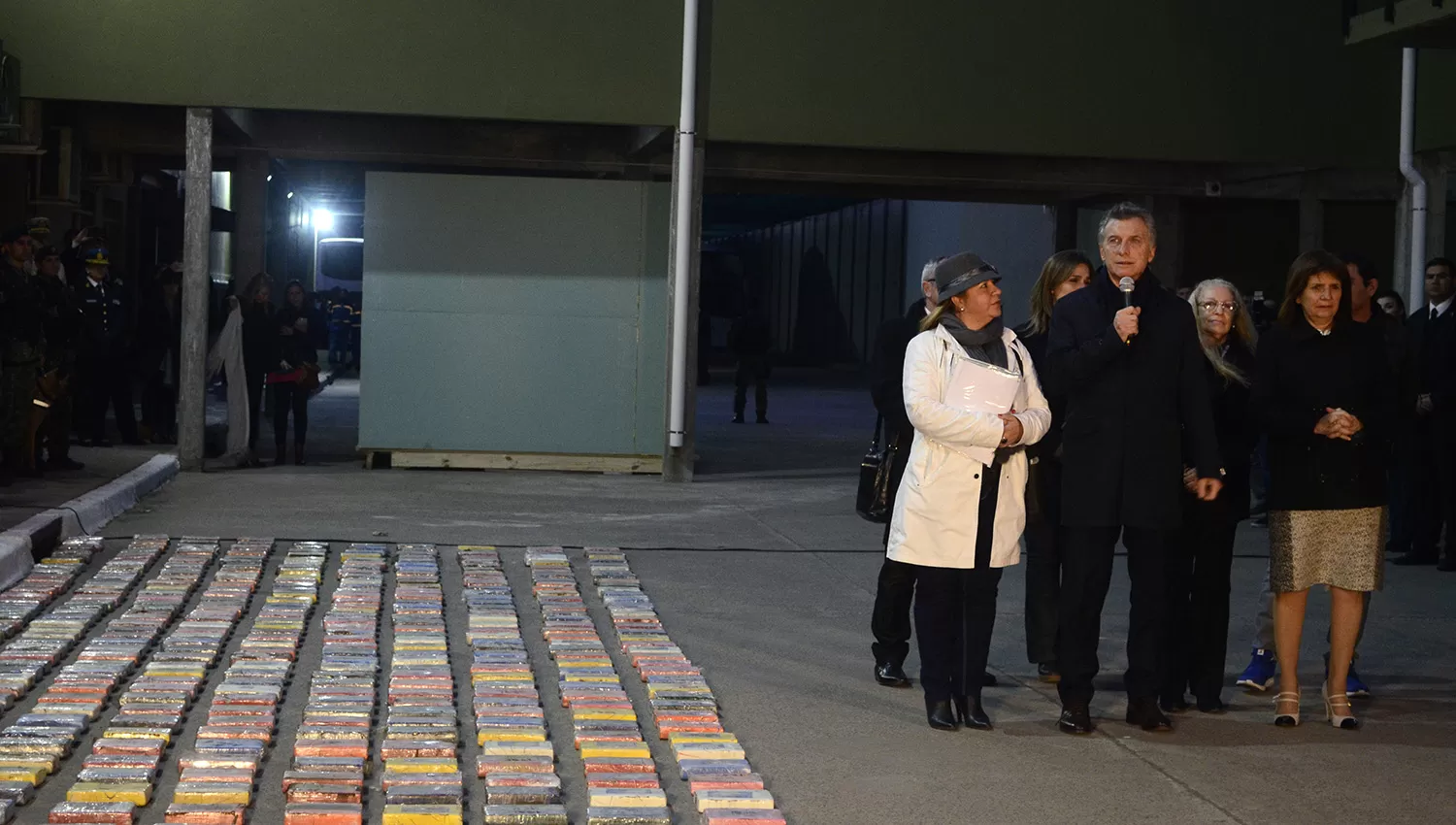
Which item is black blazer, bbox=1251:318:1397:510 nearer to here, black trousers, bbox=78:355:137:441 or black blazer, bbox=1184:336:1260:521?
black blazer, bbox=1184:336:1260:521

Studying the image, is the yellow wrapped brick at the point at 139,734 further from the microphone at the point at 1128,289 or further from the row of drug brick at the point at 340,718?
the microphone at the point at 1128,289

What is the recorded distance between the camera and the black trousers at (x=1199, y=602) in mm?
7008

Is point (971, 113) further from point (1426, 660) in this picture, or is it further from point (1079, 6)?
point (1426, 660)

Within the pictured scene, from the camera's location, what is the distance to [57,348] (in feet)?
43.0

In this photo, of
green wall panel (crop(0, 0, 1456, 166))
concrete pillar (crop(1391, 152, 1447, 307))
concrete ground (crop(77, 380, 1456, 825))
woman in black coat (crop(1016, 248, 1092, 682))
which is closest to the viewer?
concrete ground (crop(77, 380, 1456, 825))

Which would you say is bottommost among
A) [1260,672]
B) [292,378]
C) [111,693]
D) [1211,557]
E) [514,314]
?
[111,693]

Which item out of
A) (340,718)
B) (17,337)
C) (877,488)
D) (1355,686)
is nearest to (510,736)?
(340,718)

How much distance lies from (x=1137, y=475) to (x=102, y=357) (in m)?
12.1

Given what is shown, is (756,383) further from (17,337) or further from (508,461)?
(17,337)

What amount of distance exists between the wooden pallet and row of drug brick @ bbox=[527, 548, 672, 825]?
6.32 meters

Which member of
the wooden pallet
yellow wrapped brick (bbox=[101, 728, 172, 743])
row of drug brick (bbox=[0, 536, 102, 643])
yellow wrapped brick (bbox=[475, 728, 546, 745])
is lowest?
yellow wrapped brick (bbox=[101, 728, 172, 743])

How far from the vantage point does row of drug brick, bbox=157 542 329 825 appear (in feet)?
17.0

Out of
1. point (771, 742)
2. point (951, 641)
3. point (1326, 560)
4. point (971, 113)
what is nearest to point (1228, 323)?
point (1326, 560)

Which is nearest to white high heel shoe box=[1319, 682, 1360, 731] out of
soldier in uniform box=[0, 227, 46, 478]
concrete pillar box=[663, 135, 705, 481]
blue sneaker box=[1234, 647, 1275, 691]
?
blue sneaker box=[1234, 647, 1275, 691]
